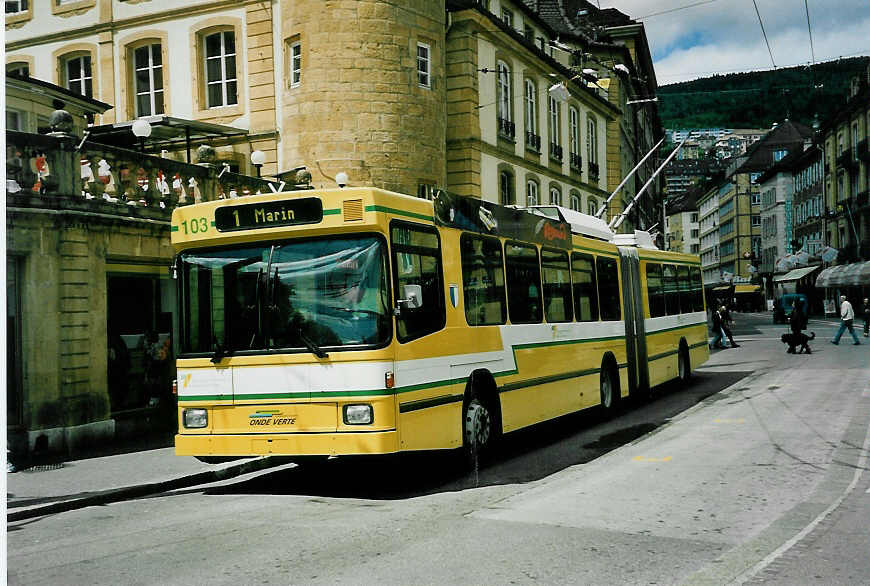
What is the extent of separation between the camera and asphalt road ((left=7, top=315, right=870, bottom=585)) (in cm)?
652

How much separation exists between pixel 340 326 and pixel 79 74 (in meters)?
23.8

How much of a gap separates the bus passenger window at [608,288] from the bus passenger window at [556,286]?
1.70m

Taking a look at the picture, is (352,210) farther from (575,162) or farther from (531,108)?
(575,162)

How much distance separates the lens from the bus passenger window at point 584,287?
49.4 feet

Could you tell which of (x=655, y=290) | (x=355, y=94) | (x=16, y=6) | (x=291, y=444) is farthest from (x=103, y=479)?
(x=16, y=6)

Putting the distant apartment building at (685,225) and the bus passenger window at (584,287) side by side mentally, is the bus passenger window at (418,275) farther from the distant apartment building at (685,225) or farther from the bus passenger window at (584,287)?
the distant apartment building at (685,225)

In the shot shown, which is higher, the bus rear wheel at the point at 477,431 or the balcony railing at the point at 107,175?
the balcony railing at the point at 107,175

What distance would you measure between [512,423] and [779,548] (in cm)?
533

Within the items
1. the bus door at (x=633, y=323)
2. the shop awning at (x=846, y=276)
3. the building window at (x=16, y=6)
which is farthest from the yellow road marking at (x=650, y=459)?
the shop awning at (x=846, y=276)

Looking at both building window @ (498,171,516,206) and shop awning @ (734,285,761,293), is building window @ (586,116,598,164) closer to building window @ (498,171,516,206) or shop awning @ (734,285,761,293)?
building window @ (498,171,516,206)

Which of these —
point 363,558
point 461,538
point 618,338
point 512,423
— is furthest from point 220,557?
point 618,338

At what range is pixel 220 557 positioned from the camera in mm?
7031

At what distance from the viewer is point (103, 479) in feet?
38.0

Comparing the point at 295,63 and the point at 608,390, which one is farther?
the point at 295,63
